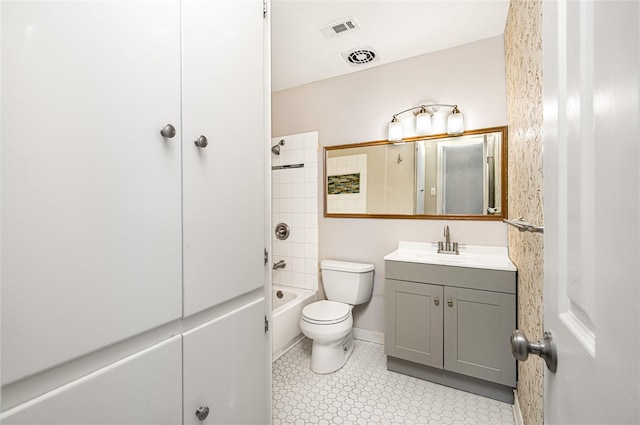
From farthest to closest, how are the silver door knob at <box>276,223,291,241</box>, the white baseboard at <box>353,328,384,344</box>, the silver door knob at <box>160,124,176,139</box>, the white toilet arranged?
the silver door knob at <box>276,223,291,241</box> < the white baseboard at <box>353,328,384,344</box> < the white toilet < the silver door knob at <box>160,124,176,139</box>

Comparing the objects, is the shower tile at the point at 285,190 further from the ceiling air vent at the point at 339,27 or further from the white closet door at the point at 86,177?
the white closet door at the point at 86,177

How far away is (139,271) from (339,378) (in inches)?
70.7

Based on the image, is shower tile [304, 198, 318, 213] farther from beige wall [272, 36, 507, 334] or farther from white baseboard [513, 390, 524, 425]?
white baseboard [513, 390, 524, 425]

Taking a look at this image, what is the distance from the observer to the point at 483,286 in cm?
183

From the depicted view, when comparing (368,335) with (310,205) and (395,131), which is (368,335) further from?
(395,131)

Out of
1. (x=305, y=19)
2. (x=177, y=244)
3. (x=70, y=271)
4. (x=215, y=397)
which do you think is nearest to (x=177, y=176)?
(x=177, y=244)

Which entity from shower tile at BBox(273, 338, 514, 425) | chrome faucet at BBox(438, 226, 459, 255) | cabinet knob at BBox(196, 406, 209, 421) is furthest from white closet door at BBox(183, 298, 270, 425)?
chrome faucet at BBox(438, 226, 459, 255)

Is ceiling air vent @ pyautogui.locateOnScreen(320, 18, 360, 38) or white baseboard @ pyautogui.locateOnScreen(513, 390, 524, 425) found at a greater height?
ceiling air vent @ pyautogui.locateOnScreen(320, 18, 360, 38)

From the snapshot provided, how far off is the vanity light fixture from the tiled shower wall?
77 centimetres

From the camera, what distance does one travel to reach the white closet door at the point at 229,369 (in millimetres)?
865

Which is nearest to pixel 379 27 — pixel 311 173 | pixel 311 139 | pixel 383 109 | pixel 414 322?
pixel 383 109

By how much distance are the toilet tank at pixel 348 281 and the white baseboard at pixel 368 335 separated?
32cm

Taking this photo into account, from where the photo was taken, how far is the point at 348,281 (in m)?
2.50

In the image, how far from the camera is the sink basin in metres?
1.89
